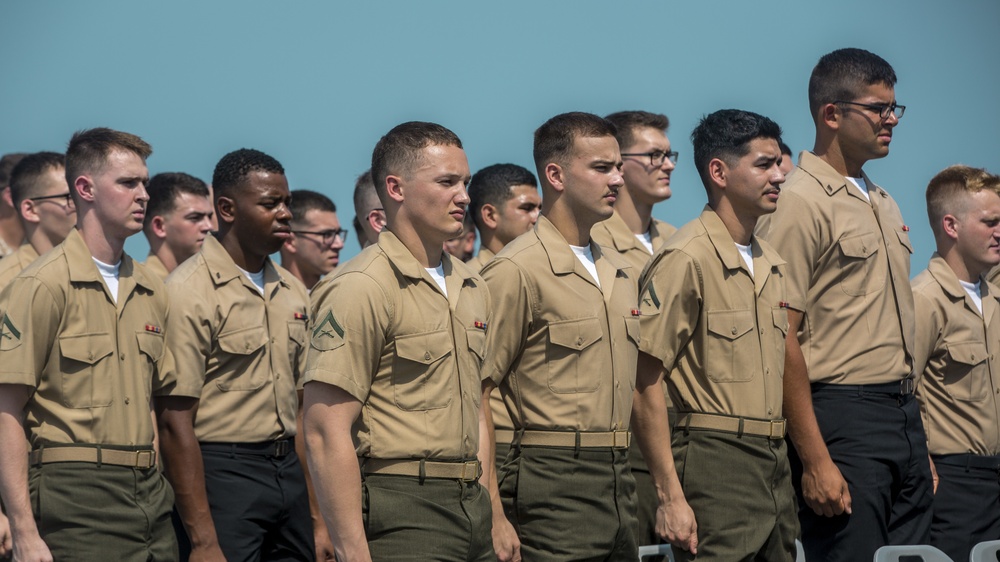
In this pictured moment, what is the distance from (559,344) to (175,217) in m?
2.97

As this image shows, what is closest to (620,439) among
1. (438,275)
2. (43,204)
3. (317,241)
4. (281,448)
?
(438,275)

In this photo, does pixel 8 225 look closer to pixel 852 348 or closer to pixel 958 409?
pixel 852 348

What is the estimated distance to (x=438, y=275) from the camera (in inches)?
165

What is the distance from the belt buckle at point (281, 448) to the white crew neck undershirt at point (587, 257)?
1.58m

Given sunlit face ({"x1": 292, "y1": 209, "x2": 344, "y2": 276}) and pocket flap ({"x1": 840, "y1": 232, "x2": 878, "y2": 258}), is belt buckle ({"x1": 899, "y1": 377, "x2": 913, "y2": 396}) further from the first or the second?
sunlit face ({"x1": 292, "y1": 209, "x2": 344, "y2": 276})

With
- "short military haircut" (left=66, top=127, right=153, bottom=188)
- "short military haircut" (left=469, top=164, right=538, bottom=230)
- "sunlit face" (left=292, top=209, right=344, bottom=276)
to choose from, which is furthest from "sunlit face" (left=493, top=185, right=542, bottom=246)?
"short military haircut" (left=66, top=127, right=153, bottom=188)

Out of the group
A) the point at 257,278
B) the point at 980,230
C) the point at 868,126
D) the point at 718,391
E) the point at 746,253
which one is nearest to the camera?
the point at 718,391

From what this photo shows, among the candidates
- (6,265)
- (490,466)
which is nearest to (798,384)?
(490,466)

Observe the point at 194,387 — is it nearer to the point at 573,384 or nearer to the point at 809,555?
the point at 573,384

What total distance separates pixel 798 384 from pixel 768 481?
1.32 ft

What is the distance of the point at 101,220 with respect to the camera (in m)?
4.59

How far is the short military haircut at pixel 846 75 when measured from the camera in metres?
5.30

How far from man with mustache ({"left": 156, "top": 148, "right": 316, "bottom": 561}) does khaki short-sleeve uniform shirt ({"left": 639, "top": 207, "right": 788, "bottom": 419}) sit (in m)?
1.66

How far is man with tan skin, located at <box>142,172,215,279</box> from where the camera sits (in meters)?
6.77
